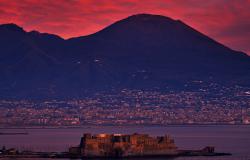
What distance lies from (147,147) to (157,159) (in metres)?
3.86

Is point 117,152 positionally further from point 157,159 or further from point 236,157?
point 236,157

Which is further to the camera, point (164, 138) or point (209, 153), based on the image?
point (209, 153)

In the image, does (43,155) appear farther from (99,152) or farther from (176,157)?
(176,157)

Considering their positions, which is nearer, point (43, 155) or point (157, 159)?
point (157, 159)

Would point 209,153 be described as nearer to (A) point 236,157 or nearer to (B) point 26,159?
(A) point 236,157

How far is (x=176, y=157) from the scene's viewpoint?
96.1 metres

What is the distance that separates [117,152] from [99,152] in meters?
1.85

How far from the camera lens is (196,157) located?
320 ft

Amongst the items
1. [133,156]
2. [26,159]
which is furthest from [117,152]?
[26,159]

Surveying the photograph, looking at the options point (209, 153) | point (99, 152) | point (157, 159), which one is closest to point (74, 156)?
point (99, 152)

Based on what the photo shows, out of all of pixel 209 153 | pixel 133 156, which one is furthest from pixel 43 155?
pixel 209 153

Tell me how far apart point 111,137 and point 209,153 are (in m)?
15.0

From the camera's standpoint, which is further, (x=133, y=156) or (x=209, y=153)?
(x=209, y=153)

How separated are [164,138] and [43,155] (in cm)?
1348
